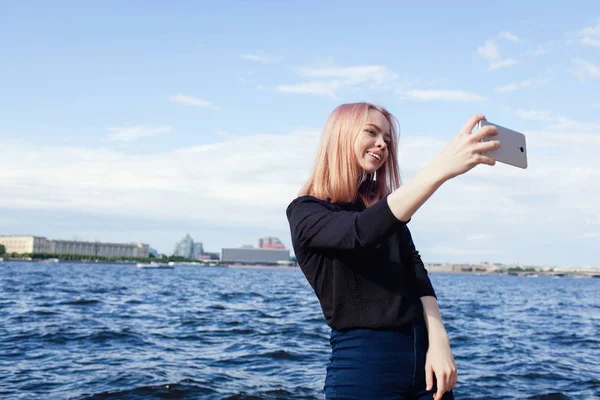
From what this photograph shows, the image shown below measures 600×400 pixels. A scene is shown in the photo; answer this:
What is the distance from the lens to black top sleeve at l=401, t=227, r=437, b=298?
229 cm

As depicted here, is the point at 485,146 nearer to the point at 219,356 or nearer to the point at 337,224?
the point at 337,224

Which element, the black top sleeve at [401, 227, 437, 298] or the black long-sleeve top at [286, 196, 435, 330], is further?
the black top sleeve at [401, 227, 437, 298]

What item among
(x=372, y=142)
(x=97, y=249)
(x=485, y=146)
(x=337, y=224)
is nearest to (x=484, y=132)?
(x=485, y=146)

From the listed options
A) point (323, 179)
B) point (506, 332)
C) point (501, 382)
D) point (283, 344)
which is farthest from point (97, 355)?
point (506, 332)

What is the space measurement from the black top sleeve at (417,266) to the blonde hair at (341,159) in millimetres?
229

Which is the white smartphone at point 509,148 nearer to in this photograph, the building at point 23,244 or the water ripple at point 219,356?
the water ripple at point 219,356

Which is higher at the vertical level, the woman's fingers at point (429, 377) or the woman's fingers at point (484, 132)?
the woman's fingers at point (484, 132)

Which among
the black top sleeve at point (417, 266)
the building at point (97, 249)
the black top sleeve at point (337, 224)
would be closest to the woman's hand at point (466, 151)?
the black top sleeve at point (337, 224)

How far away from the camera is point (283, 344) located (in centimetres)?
1259

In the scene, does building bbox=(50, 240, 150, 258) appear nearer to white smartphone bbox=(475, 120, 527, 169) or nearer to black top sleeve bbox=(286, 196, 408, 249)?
black top sleeve bbox=(286, 196, 408, 249)

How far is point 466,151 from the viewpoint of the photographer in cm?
160

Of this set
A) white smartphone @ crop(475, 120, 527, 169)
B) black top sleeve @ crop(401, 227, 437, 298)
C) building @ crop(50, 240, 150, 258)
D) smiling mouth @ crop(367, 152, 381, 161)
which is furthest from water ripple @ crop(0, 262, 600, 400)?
building @ crop(50, 240, 150, 258)

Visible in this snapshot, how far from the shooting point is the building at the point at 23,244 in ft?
551

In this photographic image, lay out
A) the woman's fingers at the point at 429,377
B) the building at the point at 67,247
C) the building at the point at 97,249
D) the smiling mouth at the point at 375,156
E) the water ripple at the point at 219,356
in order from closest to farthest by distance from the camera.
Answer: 1. the woman's fingers at the point at 429,377
2. the smiling mouth at the point at 375,156
3. the water ripple at the point at 219,356
4. the building at the point at 67,247
5. the building at the point at 97,249
